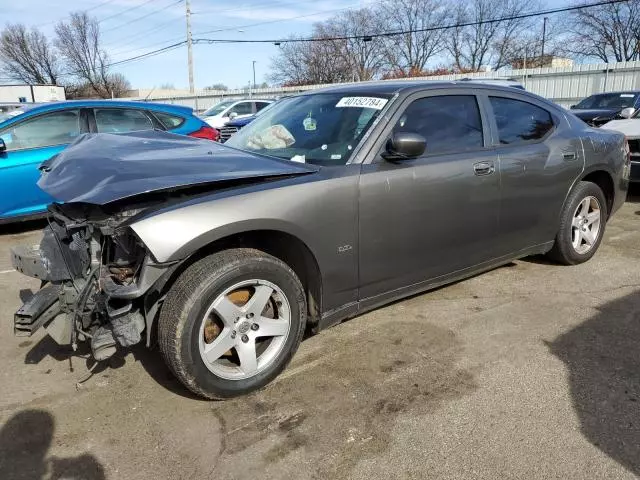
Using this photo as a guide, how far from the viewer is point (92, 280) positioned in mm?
2631

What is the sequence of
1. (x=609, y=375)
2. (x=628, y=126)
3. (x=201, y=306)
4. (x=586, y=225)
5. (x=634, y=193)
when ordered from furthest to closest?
(x=634, y=193) < (x=628, y=126) < (x=586, y=225) < (x=609, y=375) < (x=201, y=306)

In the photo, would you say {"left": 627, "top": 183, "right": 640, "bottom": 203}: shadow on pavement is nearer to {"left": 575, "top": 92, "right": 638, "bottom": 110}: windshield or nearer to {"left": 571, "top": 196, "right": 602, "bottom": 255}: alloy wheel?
{"left": 575, "top": 92, "right": 638, "bottom": 110}: windshield

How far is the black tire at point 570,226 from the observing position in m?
4.43

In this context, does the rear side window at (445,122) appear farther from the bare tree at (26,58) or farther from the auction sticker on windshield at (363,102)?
the bare tree at (26,58)

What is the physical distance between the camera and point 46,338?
3.53 metres

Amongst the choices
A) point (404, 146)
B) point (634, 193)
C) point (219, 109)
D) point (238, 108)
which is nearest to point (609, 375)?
point (404, 146)

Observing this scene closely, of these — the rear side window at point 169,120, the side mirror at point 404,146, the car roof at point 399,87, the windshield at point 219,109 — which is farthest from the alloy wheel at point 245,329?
the windshield at point 219,109

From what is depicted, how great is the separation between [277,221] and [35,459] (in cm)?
159

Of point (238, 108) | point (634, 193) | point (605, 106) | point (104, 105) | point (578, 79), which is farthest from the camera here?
point (578, 79)

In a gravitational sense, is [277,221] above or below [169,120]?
below

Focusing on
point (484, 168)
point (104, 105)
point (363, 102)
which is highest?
point (104, 105)

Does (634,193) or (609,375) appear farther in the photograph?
(634,193)

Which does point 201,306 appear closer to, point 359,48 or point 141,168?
point 141,168

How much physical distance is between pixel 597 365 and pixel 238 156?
2.52 m
